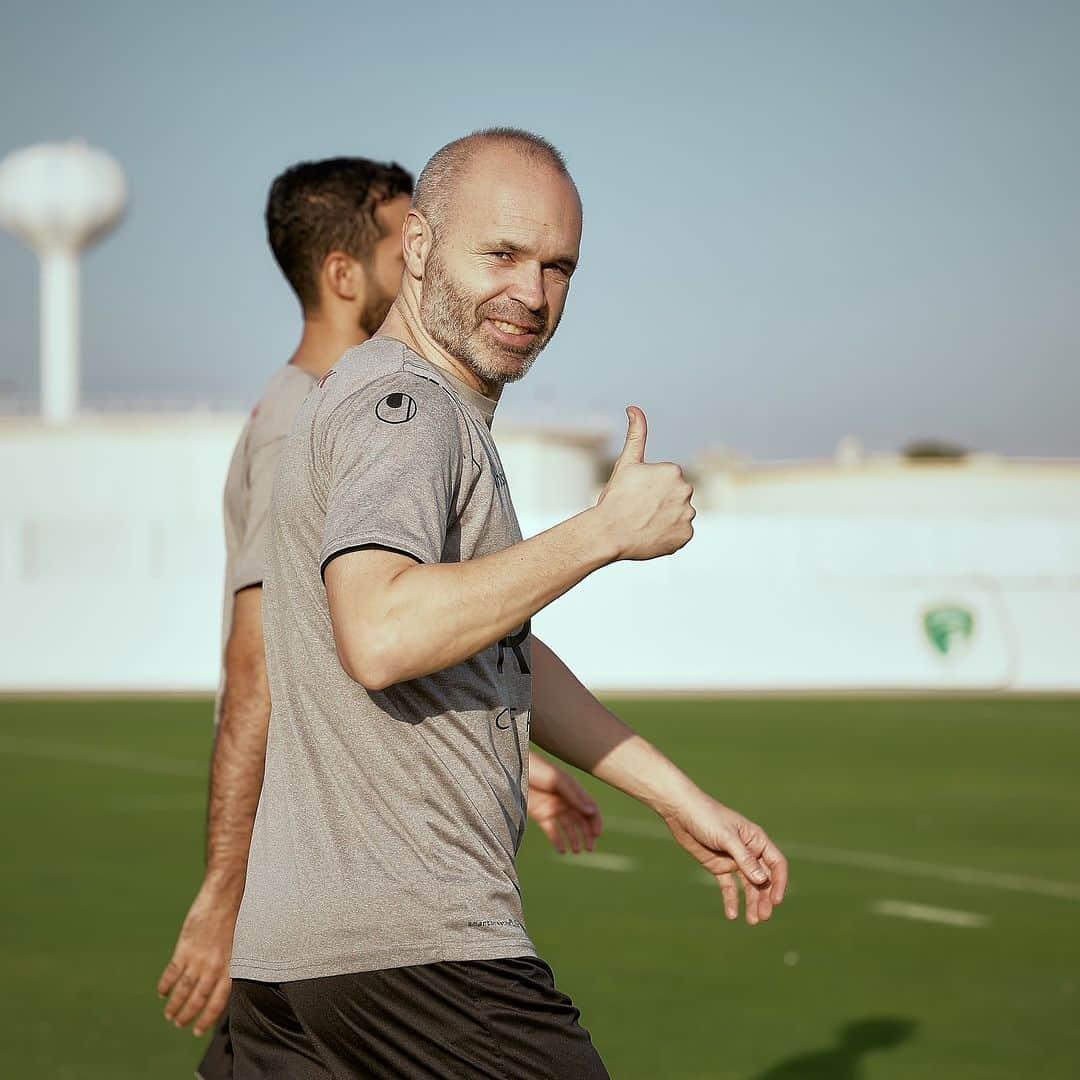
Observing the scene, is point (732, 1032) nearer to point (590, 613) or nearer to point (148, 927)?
point (148, 927)

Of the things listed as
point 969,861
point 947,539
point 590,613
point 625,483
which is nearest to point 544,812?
point 625,483

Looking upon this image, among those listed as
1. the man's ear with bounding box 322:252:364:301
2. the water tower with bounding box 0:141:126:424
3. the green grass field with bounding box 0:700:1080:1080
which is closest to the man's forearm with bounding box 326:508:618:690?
the man's ear with bounding box 322:252:364:301

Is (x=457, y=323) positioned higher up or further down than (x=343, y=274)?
further down

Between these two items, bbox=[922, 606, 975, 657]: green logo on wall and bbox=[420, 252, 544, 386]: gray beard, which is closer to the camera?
bbox=[420, 252, 544, 386]: gray beard

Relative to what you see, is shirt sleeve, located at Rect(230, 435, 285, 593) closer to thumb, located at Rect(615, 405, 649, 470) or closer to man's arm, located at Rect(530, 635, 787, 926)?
man's arm, located at Rect(530, 635, 787, 926)

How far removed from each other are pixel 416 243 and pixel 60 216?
59784mm

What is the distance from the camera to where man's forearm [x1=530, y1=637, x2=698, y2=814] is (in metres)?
3.30

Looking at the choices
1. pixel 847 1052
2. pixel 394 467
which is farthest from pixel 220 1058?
pixel 847 1052

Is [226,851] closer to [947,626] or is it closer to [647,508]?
[647,508]

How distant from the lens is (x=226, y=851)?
363 centimetres

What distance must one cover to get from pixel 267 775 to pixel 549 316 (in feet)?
2.73

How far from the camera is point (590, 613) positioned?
21.3m

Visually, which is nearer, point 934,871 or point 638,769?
point 638,769

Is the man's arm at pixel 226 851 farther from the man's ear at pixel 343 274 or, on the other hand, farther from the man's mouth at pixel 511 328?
the man's mouth at pixel 511 328
